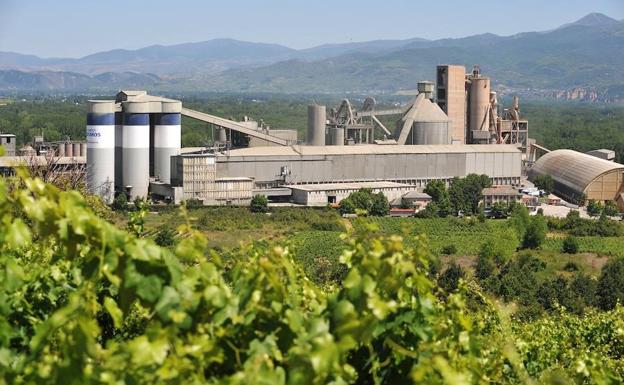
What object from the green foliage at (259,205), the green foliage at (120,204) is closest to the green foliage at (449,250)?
the green foliage at (259,205)

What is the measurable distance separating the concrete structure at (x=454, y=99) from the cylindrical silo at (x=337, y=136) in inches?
152

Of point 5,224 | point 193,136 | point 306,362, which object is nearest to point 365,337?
point 306,362

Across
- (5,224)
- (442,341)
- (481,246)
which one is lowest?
(481,246)

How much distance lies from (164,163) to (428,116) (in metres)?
9.64


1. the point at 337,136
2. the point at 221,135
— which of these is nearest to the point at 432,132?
the point at 337,136

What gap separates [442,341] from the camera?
13.1 ft

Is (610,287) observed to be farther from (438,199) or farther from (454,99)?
(454,99)

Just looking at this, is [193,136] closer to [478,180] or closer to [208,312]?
[478,180]

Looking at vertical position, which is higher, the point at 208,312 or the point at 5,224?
the point at 5,224

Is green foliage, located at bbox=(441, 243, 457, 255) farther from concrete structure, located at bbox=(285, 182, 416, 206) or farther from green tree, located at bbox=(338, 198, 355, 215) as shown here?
concrete structure, located at bbox=(285, 182, 416, 206)

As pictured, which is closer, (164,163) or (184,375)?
(184,375)

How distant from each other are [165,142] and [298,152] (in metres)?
4.32

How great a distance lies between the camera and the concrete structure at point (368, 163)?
33.5m

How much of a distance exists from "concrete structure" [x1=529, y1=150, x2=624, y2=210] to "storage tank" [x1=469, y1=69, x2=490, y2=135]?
2820mm
